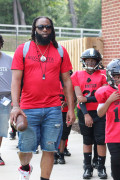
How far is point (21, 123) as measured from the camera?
4.65m

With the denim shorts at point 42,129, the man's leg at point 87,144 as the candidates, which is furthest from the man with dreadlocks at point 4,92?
the denim shorts at point 42,129

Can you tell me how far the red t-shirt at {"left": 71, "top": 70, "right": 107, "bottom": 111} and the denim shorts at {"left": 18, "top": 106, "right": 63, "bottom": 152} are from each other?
1.09 m

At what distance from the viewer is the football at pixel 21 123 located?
15.2ft

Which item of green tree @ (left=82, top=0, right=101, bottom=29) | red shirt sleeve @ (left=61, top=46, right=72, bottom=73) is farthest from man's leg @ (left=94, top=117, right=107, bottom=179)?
green tree @ (left=82, top=0, right=101, bottom=29)

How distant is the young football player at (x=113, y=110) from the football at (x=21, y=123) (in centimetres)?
88

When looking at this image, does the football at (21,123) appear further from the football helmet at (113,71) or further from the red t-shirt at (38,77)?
the football helmet at (113,71)

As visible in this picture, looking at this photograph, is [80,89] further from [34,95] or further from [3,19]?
[3,19]

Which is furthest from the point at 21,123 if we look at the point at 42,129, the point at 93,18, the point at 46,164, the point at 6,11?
the point at 93,18

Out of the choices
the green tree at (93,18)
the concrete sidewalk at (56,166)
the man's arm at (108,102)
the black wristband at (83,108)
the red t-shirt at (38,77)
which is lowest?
the concrete sidewalk at (56,166)

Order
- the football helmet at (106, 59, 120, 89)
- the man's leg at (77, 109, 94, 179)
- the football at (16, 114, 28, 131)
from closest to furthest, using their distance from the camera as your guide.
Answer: the football at (16, 114, 28, 131), the football helmet at (106, 59, 120, 89), the man's leg at (77, 109, 94, 179)

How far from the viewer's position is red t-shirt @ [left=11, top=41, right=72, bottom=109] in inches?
194

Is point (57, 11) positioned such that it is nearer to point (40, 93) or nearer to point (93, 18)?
point (93, 18)

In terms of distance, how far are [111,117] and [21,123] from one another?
102 centimetres

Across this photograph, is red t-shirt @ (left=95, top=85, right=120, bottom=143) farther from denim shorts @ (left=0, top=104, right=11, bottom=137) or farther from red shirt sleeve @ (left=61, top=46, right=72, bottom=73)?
denim shorts @ (left=0, top=104, right=11, bottom=137)
